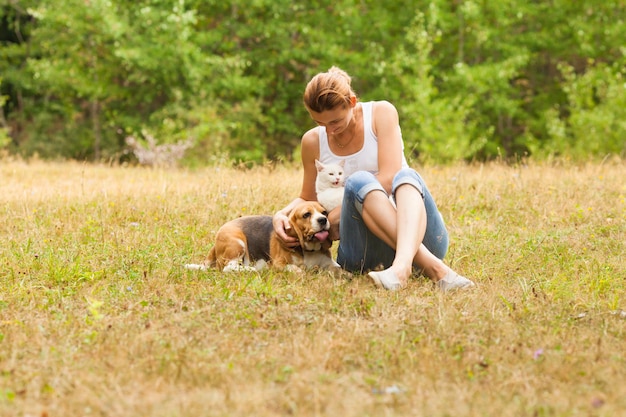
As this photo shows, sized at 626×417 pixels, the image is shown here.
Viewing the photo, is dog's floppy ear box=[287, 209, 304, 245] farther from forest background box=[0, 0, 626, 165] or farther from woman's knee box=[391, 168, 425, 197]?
forest background box=[0, 0, 626, 165]

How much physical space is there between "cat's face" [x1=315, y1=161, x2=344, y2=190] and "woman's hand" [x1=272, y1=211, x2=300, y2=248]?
1.26 feet

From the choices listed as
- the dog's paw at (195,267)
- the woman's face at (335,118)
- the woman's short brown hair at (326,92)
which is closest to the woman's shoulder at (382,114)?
the woman's face at (335,118)

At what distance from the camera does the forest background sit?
63.4 ft

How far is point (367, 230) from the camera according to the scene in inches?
197

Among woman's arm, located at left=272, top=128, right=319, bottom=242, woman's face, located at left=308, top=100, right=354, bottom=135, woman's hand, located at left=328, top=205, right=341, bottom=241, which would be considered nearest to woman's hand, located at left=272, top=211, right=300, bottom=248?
woman's arm, located at left=272, top=128, right=319, bottom=242

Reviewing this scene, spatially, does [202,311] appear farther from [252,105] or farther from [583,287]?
[252,105]

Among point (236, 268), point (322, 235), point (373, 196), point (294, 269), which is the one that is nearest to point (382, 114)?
point (373, 196)

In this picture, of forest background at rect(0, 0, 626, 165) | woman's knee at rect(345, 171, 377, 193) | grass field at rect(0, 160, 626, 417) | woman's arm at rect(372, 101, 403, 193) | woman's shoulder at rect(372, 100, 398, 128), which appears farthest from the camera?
forest background at rect(0, 0, 626, 165)

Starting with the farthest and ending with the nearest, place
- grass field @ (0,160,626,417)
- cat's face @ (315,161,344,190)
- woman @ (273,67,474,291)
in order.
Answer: cat's face @ (315,161,344,190)
woman @ (273,67,474,291)
grass field @ (0,160,626,417)

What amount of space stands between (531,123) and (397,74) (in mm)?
5090

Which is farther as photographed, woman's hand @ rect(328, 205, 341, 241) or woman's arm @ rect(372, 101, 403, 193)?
woman's hand @ rect(328, 205, 341, 241)

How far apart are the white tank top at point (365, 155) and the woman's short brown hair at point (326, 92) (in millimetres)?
328

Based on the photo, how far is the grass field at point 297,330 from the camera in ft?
10.2

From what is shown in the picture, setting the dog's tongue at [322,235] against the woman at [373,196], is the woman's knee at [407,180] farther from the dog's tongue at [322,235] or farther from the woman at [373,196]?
the dog's tongue at [322,235]
